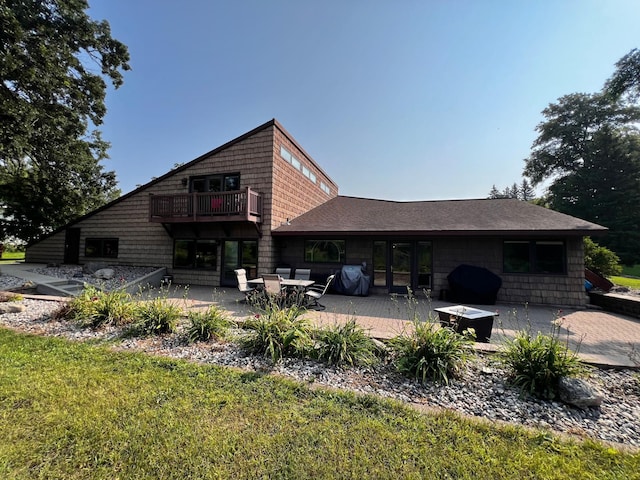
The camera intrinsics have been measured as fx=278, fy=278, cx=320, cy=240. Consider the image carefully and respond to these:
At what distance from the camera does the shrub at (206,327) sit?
15.2 ft

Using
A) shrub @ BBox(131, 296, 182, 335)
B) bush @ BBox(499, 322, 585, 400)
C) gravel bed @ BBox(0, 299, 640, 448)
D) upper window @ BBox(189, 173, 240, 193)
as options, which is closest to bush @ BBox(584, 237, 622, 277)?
gravel bed @ BBox(0, 299, 640, 448)

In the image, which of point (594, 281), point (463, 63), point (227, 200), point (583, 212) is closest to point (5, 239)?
point (227, 200)

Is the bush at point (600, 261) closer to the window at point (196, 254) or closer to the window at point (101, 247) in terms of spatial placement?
the window at point (196, 254)

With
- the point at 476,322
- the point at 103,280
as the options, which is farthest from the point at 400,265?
the point at 103,280

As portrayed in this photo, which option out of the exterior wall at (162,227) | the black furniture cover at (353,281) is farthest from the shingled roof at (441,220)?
the exterior wall at (162,227)

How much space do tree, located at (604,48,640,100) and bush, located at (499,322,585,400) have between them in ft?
50.7

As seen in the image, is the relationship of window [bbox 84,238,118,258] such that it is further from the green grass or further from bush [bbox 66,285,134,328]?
the green grass

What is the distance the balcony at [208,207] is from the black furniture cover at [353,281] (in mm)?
3917

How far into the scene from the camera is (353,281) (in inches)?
400

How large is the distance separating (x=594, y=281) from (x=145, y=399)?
1391cm

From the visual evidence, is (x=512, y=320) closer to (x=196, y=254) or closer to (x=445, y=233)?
(x=445, y=233)

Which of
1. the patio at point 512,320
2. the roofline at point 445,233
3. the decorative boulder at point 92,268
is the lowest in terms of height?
the patio at point 512,320

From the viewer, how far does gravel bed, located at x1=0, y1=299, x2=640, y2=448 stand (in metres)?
2.62

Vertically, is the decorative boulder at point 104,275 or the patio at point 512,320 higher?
the decorative boulder at point 104,275
